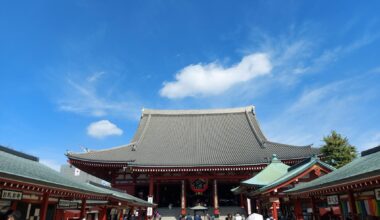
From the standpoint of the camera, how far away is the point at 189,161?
26.1 meters

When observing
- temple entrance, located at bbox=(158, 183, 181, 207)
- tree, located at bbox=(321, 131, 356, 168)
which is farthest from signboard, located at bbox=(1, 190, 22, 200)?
tree, located at bbox=(321, 131, 356, 168)

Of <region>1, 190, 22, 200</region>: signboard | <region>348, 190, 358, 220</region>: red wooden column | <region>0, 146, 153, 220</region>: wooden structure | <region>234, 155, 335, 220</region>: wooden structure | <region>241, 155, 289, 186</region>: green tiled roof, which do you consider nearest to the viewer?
<region>0, 146, 153, 220</region>: wooden structure

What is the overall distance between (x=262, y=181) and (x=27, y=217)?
11.0 m

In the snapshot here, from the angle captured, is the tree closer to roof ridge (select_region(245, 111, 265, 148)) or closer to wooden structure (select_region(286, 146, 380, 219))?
roof ridge (select_region(245, 111, 265, 148))

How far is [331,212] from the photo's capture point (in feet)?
41.8

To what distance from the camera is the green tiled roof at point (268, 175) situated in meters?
15.7

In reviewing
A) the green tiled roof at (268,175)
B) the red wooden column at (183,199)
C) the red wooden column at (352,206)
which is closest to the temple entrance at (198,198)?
the red wooden column at (183,199)

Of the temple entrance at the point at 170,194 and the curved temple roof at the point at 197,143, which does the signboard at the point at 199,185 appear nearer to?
the curved temple roof at the point at 197,143

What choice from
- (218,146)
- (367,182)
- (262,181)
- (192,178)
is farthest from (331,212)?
(218,146)

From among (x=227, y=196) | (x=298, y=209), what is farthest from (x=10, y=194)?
(x=227, y=196)

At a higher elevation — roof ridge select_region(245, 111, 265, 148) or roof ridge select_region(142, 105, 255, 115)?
roof ridge select_region(142, 105, 255, 115)

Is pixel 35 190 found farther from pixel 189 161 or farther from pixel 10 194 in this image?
pixel 189 161

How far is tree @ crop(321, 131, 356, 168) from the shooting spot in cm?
2877

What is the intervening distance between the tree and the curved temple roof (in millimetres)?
5695
